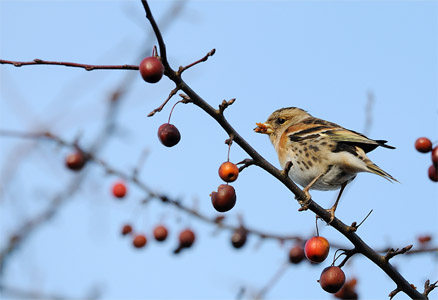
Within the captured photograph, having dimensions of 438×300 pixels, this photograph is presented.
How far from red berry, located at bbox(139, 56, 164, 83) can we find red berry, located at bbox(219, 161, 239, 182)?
78cm

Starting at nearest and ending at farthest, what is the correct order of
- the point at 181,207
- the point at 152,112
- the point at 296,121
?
1. the point at 152,112
2. the point at 181,207
3. the point at 296,121

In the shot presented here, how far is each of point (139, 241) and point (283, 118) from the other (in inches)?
89.6

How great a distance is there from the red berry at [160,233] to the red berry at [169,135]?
3475 millimetres

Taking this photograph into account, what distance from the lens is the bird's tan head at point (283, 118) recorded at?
21.2 ft

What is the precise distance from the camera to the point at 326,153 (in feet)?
16.8

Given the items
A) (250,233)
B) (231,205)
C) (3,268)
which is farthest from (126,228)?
(231,205)

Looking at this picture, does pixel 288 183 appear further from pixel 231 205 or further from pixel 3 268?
pixel 3 268

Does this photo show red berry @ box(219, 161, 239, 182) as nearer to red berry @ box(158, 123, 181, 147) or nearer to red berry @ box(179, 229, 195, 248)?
red berry @ box(158, 123, 181, 147)

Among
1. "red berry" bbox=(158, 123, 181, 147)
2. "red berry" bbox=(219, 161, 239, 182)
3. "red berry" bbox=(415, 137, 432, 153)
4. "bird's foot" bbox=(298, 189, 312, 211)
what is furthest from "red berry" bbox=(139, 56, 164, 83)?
"red berry" bbox=(415, 137, 432, 153)

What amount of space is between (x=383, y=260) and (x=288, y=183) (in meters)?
0.80

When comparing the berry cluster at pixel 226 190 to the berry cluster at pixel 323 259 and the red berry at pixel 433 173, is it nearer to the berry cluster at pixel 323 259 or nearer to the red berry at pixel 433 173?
the berry cluster at pixel 323 259

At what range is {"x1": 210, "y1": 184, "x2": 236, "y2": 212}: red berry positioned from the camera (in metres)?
3.28

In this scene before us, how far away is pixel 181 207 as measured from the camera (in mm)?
5426

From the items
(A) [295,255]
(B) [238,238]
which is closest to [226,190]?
(B) [238,238]
